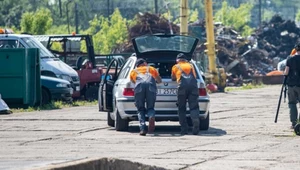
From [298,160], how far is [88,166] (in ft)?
11.8

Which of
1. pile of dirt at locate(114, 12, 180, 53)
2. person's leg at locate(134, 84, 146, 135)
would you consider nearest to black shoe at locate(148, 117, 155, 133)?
person's leg at locate(134, 84, 146, 135)

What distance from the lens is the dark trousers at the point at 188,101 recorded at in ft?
63.7

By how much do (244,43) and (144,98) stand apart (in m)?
50.0

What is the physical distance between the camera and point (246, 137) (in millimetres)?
18578

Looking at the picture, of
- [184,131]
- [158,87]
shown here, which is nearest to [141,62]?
[158,87]

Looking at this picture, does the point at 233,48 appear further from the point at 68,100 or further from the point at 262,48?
the point at 68,100

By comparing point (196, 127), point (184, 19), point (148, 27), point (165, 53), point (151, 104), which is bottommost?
point (196, 127)

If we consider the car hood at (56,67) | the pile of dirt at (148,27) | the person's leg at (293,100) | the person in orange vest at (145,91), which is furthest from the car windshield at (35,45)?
the pile of dirt at (148,27)

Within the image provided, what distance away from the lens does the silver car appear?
65.2 feet

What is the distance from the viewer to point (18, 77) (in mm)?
28312

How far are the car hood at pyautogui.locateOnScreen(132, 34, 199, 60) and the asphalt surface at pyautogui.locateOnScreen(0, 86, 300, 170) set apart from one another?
1537 millimetres

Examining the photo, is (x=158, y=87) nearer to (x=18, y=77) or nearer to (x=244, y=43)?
(x=18, y=77)

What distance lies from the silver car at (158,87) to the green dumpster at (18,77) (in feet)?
22.6

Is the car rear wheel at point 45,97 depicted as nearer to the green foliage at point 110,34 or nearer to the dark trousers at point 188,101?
the dark trousers at point 188,101
